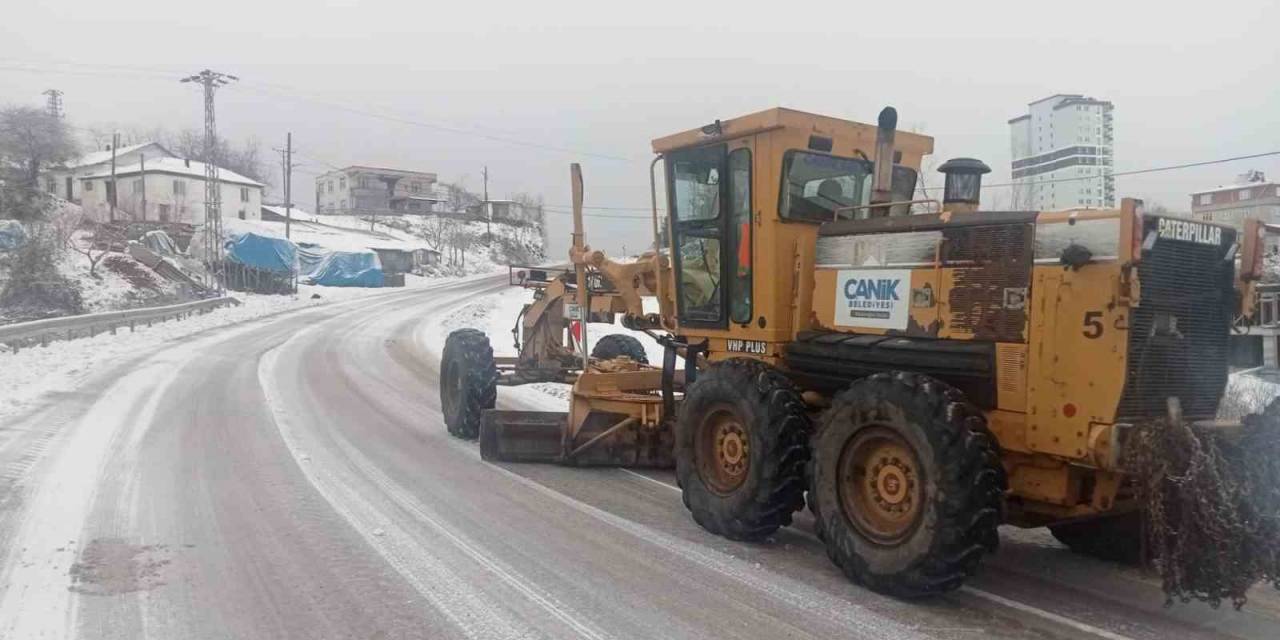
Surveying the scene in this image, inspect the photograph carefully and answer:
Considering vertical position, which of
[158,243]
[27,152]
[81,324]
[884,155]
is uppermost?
[27,152]

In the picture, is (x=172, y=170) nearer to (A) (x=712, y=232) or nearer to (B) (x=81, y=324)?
(B) (x=81, y=324)

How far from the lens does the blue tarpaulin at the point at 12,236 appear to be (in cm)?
2880

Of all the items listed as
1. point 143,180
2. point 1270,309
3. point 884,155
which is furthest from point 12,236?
point 143,180

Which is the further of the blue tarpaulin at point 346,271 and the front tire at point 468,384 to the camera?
the blue tarpaulin at point 346,271

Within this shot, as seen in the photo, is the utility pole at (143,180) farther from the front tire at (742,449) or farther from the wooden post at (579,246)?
the front tire at (742,449)

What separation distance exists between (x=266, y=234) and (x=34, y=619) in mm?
40324

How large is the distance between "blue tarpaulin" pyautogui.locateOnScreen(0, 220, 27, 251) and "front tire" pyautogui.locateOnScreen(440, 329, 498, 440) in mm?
24625

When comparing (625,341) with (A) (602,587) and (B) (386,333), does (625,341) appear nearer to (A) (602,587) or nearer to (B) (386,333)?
(A) (602,587)

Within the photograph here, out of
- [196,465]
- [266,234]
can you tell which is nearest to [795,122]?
[196,465]

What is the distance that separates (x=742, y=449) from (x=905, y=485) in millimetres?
1411

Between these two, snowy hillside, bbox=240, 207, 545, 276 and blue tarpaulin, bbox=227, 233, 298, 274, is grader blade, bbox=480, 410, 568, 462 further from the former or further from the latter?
snowy hillside, bbox=240, 207, 545, 276

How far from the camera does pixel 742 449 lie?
20.4 feet

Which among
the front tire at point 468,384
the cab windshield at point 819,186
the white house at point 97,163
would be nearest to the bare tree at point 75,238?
the front tire at point 468,384

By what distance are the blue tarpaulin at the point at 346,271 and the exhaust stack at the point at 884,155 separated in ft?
155
